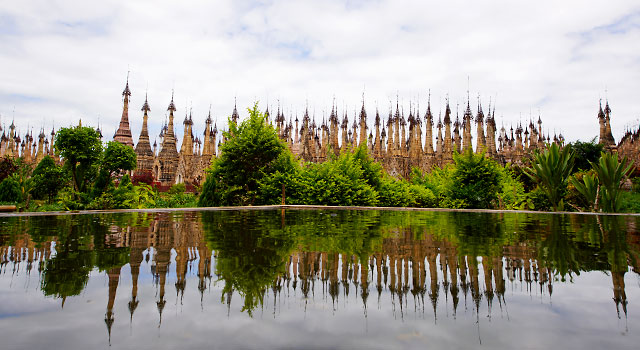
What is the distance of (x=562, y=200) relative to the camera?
1294 centimetres

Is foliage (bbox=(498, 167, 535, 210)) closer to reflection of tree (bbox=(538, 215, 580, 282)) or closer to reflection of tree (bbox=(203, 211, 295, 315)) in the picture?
reflection of tree (bbox=(538, 215, 580, 282))

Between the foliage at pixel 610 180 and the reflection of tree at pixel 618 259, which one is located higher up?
the foliage at pixel 610 180

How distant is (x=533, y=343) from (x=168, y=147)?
52082mm

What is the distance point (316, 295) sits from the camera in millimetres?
2746

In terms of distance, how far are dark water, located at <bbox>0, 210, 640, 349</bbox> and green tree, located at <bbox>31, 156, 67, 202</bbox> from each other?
1444 centimetres

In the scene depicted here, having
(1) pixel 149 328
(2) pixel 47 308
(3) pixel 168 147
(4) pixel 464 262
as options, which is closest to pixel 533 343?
(4) pixel 464 262

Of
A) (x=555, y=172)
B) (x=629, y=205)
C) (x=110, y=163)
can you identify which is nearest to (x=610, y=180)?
(x=555, y=172)

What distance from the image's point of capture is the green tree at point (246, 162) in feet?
48.1

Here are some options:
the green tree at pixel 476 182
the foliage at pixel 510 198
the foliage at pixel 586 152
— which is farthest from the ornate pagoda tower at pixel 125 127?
the foliage at pixel 586 152

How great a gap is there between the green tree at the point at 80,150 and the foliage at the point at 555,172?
15992 mm

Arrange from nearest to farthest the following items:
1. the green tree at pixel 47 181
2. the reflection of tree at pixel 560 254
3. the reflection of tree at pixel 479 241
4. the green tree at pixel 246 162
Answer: the reflection of tree at pixel 560 254
the reflection of tree at pixel 479 241
the green tree at pixel 246 162
the green tree at pixel 47 181

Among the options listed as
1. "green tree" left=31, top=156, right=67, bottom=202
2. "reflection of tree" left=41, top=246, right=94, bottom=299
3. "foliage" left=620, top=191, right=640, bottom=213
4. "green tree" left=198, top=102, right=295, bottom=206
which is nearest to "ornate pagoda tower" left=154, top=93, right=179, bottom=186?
"green tree" left=31, top=156, right=67, bottom=202

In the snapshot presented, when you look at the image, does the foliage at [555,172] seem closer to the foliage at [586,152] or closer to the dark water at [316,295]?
the dark water at [316,295]

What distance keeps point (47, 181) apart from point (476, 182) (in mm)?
19747
